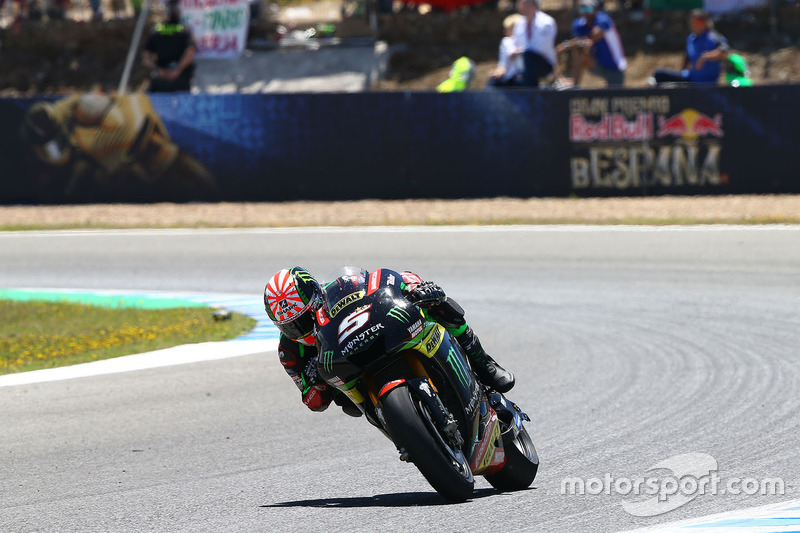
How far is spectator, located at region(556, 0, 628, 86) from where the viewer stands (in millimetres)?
17812

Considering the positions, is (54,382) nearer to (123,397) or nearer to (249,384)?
(123,397)

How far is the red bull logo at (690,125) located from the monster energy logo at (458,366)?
1227 cm

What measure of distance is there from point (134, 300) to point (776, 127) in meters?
9.43

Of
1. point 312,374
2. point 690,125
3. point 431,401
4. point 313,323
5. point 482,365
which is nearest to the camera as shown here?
point 431,401

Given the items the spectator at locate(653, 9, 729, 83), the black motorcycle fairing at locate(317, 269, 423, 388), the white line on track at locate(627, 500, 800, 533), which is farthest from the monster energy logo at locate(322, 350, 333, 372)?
the spectator at locate(653, 9, 729, 83)

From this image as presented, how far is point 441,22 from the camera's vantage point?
2323cm

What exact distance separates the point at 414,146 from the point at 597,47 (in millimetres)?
3180

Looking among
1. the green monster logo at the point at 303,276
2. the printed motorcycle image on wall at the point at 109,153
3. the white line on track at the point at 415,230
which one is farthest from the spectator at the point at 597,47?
the green monster logo at the point at 303,276

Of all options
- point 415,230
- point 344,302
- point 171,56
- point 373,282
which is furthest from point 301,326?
point 171,56

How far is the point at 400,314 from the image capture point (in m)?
5.07

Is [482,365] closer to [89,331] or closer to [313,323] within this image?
[313,323]

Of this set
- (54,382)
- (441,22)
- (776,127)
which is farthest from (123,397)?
(441,22)

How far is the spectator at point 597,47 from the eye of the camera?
17812mm

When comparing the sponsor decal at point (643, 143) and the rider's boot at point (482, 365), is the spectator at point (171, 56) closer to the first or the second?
the sponsor decal at point (643, 143)
